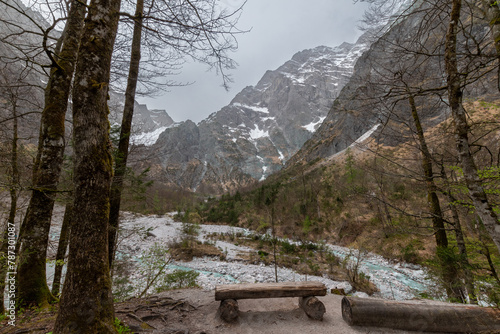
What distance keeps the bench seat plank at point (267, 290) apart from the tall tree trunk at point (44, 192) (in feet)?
8.76

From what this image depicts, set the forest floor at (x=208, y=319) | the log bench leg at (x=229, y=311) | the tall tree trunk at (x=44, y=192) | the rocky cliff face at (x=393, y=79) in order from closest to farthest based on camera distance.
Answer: the forest floor at (x=208, y=319), the rocky cliff face at (x=393, y=79), the tall tree trunk at (x=44, y=192), the log bench leg at (x=229, y=311)

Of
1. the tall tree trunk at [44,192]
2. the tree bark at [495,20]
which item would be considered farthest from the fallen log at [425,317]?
the tall tree trunk at [44,192]

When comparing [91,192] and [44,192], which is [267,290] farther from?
[44,192]

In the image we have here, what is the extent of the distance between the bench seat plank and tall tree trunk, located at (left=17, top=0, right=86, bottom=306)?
2671 millimetres

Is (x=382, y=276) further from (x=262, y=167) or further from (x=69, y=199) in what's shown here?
(x=262, y=167)

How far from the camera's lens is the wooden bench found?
3.16 m

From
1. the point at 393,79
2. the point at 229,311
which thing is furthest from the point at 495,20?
the point at 229,311

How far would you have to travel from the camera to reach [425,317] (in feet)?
9.26

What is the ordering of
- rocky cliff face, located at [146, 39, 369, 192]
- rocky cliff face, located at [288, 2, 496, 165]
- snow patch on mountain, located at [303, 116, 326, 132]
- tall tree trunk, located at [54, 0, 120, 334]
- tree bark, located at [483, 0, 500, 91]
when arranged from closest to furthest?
tall tree trunk, located at [54, 0, 120, 334]
tree bark, located at [483, 0, 500, 91]
rocky cliff face, located at [288, 2, 496, 165]
rocky cliff face, located at [146, 39, 369, 192]
snow patch on mountain, located at [303, 116, 326, 132]

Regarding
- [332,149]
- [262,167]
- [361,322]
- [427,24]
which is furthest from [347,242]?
[262,167]

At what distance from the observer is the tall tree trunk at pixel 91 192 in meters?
1.67

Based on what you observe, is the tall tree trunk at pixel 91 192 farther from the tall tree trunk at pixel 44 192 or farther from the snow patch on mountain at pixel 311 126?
the snow patch on mountain at pixel 311 126

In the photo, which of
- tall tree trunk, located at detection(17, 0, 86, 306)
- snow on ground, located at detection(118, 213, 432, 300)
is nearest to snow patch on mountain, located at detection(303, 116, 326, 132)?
snow on ground, located at detection(118, 213, 432, 300)

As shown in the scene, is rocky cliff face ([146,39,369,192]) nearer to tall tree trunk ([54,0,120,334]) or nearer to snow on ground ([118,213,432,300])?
snow on ground ([118,213,432,300])
